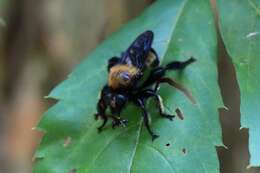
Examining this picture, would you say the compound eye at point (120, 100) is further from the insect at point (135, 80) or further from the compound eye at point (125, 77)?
the compound eye at point (125, 77)

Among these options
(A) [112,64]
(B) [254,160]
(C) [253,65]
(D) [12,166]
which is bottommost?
(D) [12,166]

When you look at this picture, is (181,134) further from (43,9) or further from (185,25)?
(43,9)

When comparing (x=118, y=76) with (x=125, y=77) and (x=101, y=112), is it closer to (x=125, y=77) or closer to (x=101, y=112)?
(x=125, y=77)

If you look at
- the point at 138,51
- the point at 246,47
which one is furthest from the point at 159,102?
the point at 246,47

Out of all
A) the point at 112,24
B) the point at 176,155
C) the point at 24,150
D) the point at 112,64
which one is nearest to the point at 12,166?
the point at 24,150

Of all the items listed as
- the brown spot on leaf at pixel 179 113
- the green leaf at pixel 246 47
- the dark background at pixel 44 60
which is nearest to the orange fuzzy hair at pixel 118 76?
the brown spot on leaf at pixel 179 113
